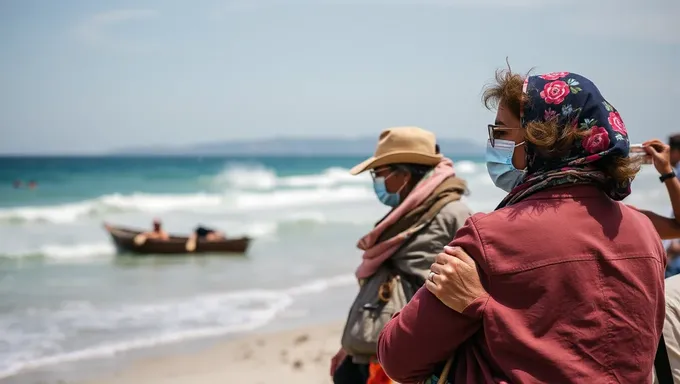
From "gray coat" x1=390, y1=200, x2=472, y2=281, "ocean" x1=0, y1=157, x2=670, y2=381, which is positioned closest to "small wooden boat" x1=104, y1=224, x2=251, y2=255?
"ocean" x1=0, y1=157, x2=670, y2=381

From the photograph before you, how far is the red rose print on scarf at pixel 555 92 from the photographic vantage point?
1669mm

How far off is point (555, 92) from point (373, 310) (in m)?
1.56

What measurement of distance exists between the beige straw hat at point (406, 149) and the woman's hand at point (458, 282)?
163 centimetres

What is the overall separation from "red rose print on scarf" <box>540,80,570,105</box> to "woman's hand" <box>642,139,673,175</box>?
1.07 m

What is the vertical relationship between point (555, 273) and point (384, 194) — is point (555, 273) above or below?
above

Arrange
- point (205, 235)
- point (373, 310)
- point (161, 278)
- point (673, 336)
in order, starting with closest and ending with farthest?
point (673, 336) < point (373, 310) < point (161, 278) < point (205, 235)

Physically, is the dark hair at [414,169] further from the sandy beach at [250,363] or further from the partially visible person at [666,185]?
the sandy beach at [250,363]

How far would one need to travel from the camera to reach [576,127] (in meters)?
1.65

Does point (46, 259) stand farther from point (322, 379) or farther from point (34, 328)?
point (322, 379)

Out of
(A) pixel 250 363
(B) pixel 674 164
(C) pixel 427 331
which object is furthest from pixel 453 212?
(A) pixel 250 363

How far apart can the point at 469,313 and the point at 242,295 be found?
860cm

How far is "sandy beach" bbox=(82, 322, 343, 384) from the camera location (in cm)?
621

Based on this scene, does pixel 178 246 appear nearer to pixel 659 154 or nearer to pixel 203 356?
pixel 203 356

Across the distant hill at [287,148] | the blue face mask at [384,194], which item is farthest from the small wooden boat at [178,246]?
the distant hill at [287,148]
